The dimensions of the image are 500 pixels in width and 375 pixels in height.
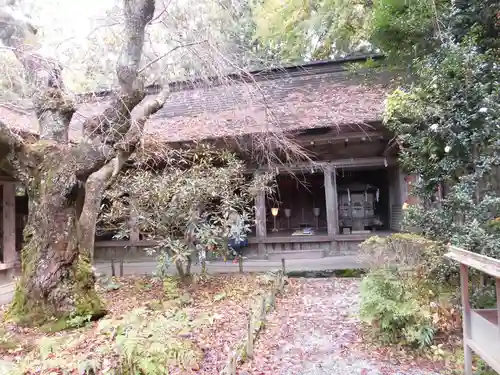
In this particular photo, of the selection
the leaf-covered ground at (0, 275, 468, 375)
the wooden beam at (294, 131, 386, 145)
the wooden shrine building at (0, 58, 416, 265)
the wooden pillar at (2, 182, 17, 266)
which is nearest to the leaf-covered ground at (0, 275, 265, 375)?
the leaf-covered ground at (0, 275, 468, 375)

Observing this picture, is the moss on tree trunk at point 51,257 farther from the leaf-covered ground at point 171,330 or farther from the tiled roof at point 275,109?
the tiled roof at point 275,109

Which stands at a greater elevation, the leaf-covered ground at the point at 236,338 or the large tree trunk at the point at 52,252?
the large tree trunk at the point at 52,252

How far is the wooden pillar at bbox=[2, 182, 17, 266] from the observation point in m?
9.34

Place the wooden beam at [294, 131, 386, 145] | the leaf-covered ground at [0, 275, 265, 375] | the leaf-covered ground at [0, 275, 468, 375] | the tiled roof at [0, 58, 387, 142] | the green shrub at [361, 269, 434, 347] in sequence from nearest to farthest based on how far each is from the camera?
the leaf-covered ground at [0, 275, 265, 375]
the leaf-covered ground at [0, 275, 468, 375]
the green shrub at [361, 269, 434, 347]
the tiled roof at [0, 58, 387, 142]
the wooden beam at [294, 131, 386, 145]

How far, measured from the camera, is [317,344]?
14.9ft

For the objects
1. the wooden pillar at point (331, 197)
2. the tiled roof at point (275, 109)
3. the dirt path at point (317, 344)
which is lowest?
the dirt path at point (317, 344)

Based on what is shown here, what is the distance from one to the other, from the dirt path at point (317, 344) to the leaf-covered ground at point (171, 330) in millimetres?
478

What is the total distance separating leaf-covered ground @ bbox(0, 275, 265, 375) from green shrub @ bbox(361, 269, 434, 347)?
174 cm

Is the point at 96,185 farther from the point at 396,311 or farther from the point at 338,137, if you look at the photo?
the point at 338,137

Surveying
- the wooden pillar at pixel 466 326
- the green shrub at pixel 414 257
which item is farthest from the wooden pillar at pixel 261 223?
the wooden pillar at pixel 466 326

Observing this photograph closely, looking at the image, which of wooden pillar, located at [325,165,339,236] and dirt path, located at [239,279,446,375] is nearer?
dirt path, located at [239,279,446,375]

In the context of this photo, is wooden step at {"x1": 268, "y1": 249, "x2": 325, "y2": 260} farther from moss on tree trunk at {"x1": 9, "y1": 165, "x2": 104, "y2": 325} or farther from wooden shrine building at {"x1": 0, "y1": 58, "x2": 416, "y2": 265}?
moss on tree trunk at {"x1": 9, "y1": 165, "x2": 104, "y2": 325}

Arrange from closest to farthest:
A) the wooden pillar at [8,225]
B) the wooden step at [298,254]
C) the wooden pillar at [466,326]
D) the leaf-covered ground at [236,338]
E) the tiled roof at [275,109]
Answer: the wooden pillar at [466,326]
the leaf-covered ground at [236,338]
the tiled roof at [275,109]
the wooden pillar at [8,225]
the wooden step at [298,254]

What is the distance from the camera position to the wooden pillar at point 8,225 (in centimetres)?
934
